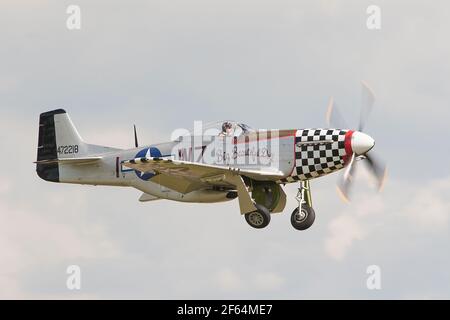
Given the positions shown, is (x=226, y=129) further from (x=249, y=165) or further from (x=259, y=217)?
(x=259, y=217)

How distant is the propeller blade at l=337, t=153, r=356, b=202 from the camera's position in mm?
24250

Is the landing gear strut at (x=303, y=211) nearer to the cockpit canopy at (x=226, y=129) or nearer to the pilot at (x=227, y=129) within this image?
the cockpit canopy at (x=226, y=129)

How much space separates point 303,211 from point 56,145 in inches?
290

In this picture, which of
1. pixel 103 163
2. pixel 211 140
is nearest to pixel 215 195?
pixel 211 140

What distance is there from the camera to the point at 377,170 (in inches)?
1003

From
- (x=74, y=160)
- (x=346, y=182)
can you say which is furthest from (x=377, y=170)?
(x=74, y=160)

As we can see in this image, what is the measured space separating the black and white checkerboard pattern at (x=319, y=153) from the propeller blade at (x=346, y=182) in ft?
0.65

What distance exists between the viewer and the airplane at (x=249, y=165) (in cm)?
2445

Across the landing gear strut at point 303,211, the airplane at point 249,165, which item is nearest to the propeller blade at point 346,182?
the airplane at point 249,165

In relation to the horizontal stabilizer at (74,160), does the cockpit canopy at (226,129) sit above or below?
above

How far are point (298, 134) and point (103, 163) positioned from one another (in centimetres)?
527

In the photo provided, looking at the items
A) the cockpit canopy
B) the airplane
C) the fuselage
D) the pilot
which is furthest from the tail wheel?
the pilot

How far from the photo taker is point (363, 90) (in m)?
26.0

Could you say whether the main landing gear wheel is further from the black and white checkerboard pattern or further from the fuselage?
the black and white checkerboard pattern
